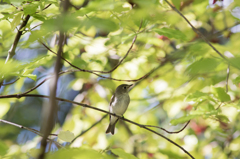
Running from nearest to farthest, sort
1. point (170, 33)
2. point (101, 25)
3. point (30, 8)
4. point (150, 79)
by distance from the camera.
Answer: point (101, 25) → point (30, 8) → point (170, 33) → point (150, 79)

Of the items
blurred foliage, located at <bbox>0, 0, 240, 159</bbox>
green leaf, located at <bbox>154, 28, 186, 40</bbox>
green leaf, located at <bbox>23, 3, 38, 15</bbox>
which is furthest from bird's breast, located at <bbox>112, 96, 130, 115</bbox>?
green leaf, located at <bbox>23, 3, 38, 15</bbox>

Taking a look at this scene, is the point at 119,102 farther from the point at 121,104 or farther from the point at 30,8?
the point at 30,8

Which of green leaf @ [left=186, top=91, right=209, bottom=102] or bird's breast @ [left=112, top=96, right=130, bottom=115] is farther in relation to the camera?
bird's breast @ [left=112, top=96, right=130, bottom=115]

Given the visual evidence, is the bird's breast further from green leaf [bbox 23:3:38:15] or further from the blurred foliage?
green leaf [bbox 23:3:38:15]

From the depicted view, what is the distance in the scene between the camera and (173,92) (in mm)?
2186

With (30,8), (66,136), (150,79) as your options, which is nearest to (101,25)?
(30,8)

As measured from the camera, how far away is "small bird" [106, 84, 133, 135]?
8.62 ft

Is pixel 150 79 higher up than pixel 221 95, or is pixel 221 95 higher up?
pixel 221 95

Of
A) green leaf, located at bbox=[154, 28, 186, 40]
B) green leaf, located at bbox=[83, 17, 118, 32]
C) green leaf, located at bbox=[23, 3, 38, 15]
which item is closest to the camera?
green leaf, located at bbox=[83, 17, 118, 32]

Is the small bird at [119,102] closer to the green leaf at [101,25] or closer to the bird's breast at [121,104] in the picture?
the bird's breast at [121,104]

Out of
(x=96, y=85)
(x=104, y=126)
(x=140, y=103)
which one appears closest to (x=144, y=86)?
(x=140, y=103)

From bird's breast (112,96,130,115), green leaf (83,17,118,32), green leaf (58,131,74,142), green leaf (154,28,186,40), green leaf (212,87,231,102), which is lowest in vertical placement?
bird's breast (112,96,130,115)

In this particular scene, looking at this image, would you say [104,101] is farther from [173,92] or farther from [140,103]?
[173,92]

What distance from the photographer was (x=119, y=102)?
269 cm
